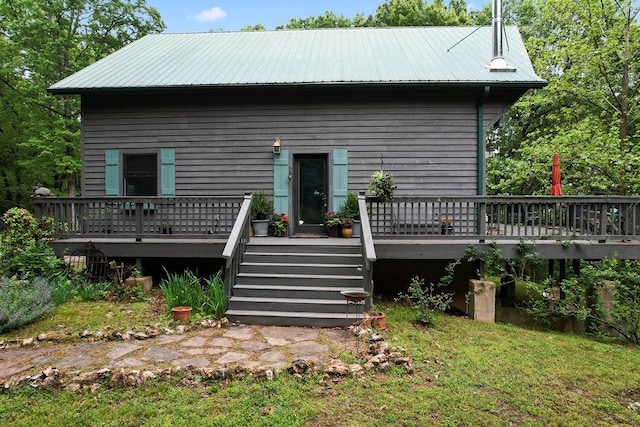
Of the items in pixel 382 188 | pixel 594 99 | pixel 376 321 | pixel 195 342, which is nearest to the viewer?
pixel 195 342

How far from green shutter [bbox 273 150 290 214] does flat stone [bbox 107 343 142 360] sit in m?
4.53

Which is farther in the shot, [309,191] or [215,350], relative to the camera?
[309,191]

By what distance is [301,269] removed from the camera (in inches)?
241

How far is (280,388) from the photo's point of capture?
3426mm

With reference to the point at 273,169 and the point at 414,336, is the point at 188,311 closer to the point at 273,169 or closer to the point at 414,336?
the point at 414,336

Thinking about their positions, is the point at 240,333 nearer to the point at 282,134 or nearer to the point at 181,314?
the point at 181,314

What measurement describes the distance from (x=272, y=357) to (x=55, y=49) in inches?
754

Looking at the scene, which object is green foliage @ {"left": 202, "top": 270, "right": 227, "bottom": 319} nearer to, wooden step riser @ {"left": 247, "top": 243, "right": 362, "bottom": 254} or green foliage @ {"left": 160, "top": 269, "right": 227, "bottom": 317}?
green foliage @ {"left": 160, "top": 269, "right": 227, "bottom": 317}

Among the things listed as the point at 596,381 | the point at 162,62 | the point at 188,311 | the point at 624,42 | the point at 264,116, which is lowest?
the point at 596,381

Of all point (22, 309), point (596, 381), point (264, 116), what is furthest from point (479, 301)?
point (22, 309)

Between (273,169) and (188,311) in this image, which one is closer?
(188,311)

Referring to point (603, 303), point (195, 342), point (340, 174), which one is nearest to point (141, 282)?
point (195, 342)

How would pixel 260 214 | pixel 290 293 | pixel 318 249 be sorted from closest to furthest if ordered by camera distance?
pixel 290 293
pixel 318 249
pixel 260 214

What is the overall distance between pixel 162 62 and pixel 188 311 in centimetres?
689
